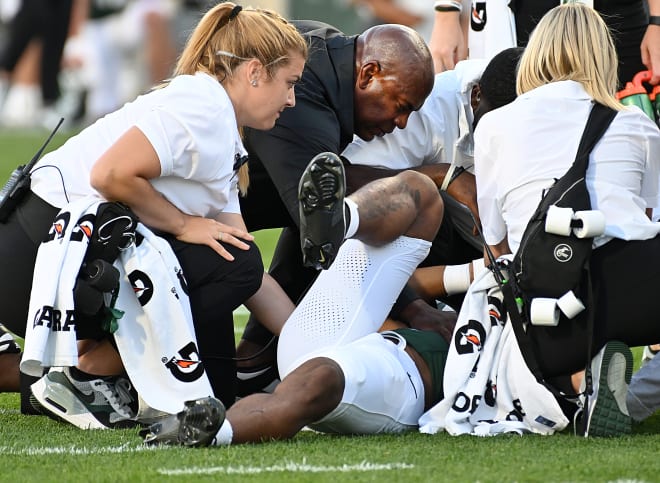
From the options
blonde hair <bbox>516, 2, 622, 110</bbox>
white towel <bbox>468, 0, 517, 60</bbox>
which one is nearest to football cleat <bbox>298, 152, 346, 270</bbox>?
blonde hair <bbox>516, 2, 622, 110</bbox>

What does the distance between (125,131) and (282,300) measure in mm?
998

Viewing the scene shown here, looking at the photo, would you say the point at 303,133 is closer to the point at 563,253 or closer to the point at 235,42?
the point at 235,42

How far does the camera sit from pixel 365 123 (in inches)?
215

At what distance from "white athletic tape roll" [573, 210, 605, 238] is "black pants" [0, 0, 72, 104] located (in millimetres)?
14619

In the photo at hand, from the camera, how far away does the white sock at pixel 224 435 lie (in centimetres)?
388

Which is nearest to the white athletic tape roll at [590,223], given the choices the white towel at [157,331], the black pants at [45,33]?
the white towel at [157,331]

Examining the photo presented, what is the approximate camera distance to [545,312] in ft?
13.5

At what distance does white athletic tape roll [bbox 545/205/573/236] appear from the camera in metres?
4.06

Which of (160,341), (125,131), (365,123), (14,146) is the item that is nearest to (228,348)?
(160,341)

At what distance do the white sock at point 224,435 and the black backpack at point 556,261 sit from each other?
947 mm

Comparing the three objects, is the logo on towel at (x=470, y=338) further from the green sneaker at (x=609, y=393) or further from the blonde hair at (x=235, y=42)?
the blonde hair at (x=235, y=42)

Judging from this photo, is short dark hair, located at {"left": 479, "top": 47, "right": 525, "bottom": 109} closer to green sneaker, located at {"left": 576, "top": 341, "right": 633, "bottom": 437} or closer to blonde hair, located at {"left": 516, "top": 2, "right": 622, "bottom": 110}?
blonde hair, located at {"left": 516, "top": 2, "right": 622, "bottom": 110}

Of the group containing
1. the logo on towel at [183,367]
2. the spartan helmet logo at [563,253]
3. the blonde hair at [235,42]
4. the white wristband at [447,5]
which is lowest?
the logo on towel at [183,367]

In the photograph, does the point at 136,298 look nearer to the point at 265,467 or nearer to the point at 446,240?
the point at 265,467
